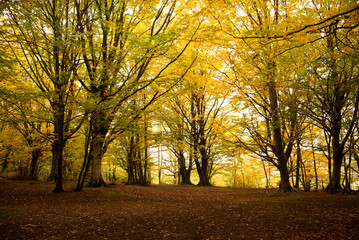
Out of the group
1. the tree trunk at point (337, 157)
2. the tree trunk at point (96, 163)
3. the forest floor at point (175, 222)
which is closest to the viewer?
the forest floor at point (175, 222)

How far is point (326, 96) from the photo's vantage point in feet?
30.5

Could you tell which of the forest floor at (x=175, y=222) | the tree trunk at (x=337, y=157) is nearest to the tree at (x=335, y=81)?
the tree trunk at (x=337, y=157)

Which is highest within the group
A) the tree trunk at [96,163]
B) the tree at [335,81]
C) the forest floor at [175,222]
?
the tree at [335,81]

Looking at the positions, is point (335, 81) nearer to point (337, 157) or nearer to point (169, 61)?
point (337, 157)

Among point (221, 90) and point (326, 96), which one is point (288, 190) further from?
point (221, 90)

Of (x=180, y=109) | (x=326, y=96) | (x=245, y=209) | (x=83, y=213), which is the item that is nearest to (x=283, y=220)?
(x=245, y=209)

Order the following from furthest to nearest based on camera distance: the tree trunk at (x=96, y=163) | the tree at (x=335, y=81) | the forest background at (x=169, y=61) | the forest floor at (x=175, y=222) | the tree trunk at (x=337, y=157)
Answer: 1. the tree trunk at (x=96, y=163)
2. the tree trunk at (x=337, y=157)
3. the tree at (x=335, y=81)
4. the forest background at (x=169, y=61)
5. the forest floor at (x=175, y=222)

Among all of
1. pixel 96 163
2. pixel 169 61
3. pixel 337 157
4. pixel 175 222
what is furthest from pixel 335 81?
pixel 96 163

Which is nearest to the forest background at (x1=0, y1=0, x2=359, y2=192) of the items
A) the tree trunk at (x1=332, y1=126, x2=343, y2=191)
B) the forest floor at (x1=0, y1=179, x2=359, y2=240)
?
the tree trunk at (x1=332, y1=126, x2=343, y2=191)

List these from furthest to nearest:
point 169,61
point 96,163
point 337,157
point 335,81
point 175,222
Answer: point 96,163, point 169,61, point 337,157, point 335,81, point 175,222

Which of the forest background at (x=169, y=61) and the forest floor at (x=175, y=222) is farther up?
the forest background at (x=169, y=61)

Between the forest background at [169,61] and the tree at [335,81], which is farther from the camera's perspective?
the tree at [335,81]

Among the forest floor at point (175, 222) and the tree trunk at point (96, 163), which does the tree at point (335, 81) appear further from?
the tree trunk at point (96, 163)

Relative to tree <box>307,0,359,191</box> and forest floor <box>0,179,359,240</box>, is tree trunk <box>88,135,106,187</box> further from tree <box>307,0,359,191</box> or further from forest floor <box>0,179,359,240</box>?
tree <box>307,0,359,191</box>
